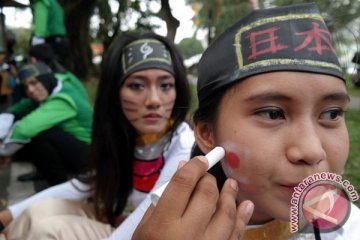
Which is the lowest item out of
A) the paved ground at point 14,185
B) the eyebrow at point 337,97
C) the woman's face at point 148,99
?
the paved ground at point 14,185

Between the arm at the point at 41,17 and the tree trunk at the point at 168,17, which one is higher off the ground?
the tree trunk at the point at 168,17

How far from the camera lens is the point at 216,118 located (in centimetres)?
95

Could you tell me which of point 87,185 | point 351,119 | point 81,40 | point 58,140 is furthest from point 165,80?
point 81,40

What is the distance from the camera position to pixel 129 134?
2.13 metres

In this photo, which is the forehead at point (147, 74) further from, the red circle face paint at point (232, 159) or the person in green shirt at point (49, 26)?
the person in green shirt at point (49, 26)

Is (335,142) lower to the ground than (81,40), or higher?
higher

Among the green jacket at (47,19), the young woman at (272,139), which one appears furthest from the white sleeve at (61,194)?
the green jacket at (47,19)

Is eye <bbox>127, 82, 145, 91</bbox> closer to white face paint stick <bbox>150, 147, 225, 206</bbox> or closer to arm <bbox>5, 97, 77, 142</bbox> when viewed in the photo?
white face paint stick <bbox>150, 147, 225, 206</bbox>

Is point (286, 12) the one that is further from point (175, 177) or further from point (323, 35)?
point (175, 177)

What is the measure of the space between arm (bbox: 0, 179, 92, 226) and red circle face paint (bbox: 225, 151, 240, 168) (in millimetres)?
1420

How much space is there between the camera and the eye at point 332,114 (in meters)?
0.82

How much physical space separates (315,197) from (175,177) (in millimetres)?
249
